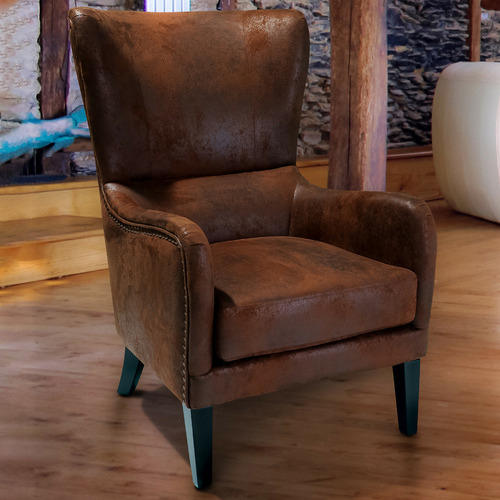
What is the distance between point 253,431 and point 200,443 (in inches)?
12.3

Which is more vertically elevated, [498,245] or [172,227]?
[172,227]

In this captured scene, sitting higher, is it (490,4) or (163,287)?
(490,4)

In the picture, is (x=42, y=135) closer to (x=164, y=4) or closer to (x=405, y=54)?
(x=164, y=4)

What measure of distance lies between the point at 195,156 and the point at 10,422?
892 mm

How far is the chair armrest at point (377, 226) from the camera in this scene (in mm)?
1747

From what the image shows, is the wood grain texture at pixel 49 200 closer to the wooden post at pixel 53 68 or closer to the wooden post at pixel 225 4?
the wooden post at pixel 53 68

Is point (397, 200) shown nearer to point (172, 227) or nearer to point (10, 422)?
point (172, 227)

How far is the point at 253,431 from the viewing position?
6.16 ft

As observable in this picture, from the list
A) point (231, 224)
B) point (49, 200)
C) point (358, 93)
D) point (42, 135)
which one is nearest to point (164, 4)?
point (42, 135)

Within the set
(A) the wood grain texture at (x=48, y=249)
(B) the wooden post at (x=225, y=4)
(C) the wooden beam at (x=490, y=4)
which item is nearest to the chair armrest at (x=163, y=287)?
(A) the wood grain texture at (x=48, y=249)

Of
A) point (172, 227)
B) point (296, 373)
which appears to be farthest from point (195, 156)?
point (296, 373)

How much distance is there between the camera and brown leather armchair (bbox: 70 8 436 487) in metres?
1.55

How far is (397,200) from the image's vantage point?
180 centimetres

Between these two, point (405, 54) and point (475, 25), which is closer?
point (405, 54)
